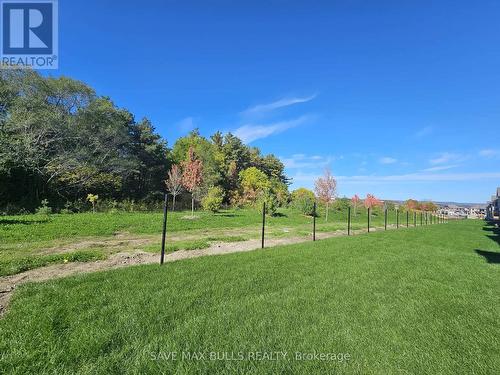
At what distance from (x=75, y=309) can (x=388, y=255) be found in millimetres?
7655

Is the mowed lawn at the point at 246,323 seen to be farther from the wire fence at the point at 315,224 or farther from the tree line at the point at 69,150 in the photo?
the tree line at the point at 69,150

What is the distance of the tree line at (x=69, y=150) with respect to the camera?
21.6m

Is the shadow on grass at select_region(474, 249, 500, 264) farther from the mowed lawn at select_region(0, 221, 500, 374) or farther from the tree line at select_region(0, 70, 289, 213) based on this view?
the tree line at select_region(0, 70, 289, 213)

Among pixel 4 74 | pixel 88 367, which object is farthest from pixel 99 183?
pixel 88 367

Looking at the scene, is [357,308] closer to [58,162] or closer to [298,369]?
[298,369]

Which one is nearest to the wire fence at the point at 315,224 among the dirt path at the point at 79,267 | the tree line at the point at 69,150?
the dirt path at the point at 79,267

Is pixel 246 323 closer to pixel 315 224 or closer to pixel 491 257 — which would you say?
pixel 491 257

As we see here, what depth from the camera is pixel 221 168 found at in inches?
1799

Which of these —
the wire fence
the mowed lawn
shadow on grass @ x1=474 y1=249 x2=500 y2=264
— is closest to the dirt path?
the mowed lawn

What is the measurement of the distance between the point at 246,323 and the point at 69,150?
28.6 metres

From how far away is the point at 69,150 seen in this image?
85.4 ft

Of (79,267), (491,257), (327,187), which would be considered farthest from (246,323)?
(327,187)

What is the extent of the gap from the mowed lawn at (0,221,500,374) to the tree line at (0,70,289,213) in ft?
61.4

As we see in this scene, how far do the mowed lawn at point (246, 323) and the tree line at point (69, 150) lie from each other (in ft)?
61.4
